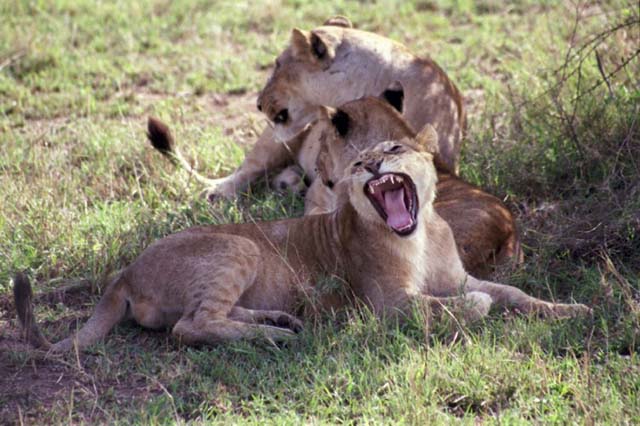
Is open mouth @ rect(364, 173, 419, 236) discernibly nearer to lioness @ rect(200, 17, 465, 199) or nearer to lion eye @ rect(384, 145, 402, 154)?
lion eye @ rect(384, 145, 402, 154)

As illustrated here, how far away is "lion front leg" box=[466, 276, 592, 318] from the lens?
15.2 ft

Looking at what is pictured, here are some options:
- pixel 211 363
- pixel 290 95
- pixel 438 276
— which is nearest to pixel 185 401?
pixel 211 363

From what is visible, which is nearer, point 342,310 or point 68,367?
point 68,367

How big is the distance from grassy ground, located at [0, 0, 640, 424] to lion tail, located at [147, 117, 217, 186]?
0.11 m

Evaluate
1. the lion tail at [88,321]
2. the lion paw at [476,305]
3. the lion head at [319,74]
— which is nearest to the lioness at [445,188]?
the lion paw at [476,305]

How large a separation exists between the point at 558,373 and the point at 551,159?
2417mm

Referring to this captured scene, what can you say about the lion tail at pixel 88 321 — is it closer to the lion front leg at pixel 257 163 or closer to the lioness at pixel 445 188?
the lioness at pixel 445 188

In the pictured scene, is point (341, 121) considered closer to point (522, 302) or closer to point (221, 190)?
point (522, 302)

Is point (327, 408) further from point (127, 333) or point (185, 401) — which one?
point (127, 333)

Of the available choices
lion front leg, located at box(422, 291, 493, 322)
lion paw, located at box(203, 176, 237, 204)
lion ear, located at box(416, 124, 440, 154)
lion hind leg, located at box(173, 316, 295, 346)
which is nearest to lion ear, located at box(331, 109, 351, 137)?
lion ear, located at box(416, 124, 440, 154)

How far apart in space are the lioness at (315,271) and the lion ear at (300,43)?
1563 millimetres

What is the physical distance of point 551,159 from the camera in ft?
20.7

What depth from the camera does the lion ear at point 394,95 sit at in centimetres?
564

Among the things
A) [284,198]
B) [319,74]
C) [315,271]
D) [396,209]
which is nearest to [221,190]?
[284,198]
